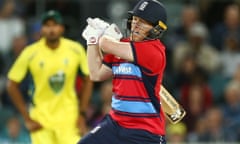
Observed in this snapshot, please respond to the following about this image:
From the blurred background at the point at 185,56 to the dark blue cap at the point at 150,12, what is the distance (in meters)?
4.96

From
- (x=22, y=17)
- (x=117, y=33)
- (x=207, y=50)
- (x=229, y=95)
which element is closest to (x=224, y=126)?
(x=229, y=95)

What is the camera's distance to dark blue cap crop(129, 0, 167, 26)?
7.55 meters

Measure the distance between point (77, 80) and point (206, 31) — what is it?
463 cm

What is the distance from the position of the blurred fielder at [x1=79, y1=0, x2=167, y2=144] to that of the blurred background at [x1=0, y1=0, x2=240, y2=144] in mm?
4877

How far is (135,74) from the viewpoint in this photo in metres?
7.48

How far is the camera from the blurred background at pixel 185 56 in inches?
505

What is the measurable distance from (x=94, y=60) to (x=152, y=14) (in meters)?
0.61

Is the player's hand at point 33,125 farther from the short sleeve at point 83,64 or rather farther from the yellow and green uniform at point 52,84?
the short sleeve at point 83,64

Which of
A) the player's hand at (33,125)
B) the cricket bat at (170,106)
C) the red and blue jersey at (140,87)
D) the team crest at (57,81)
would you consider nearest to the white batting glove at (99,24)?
the red and blue jersey at (140,87)

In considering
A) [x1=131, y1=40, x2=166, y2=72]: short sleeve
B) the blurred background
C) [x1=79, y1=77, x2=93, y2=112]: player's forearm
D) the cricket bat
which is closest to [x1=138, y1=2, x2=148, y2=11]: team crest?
[x1=131, y1=40, x2=166, y2=72]: short sleeve

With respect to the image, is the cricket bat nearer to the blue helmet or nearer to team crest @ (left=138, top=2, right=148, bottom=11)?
the blue helmet

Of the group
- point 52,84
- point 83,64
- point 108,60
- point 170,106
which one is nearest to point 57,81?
point 52,84

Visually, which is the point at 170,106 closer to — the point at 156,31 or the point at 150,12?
the point at 156,31

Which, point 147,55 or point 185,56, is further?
point 185,56
